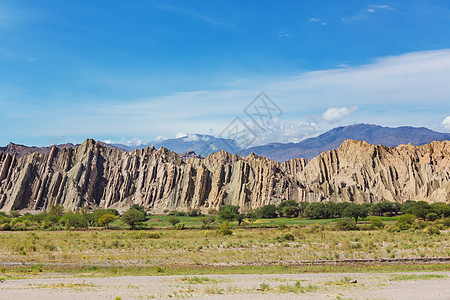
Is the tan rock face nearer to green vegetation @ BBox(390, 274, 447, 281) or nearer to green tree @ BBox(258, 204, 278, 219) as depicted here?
green tree @ BBox(258, 204, 278, 219)

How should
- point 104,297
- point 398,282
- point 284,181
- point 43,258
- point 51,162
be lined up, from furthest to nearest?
point 51,162 < point 284,181 < point 43,258 < point 398,282 < point 104,297

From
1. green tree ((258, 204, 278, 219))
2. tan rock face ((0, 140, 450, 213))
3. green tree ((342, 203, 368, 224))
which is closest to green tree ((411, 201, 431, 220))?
green tree ((342, 203, 368, 224))

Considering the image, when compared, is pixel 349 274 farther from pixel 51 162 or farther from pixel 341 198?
pixel 51 162

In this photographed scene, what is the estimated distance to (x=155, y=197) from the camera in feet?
438

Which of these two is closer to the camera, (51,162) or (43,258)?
(43,258)

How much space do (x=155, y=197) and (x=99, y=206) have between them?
17543 millimetres

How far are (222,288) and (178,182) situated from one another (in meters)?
114

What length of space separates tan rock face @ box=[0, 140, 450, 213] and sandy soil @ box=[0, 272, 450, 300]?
98611mm

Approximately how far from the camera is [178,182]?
5251 inches

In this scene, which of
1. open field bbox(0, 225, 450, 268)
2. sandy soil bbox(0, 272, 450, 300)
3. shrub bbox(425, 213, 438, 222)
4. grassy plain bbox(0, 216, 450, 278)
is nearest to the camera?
sandy soil bbox(0, 272, 450, 300)

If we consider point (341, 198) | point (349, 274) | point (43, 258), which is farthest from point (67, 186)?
point (349, 274)

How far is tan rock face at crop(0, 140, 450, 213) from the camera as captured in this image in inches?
4980

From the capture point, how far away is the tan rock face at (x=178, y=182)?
12650 cm

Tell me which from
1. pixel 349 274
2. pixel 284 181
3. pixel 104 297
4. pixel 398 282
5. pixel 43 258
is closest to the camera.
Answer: pixel 104 297
